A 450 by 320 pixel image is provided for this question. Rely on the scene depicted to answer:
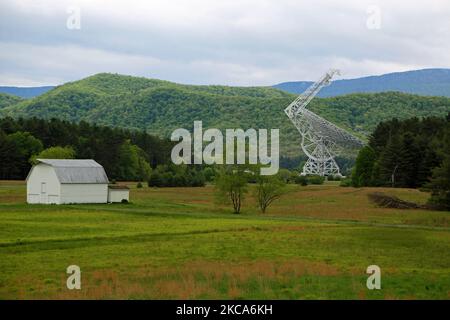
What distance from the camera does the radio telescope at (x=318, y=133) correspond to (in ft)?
365

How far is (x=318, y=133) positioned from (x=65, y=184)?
5562 cm

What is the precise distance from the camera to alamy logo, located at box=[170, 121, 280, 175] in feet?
233

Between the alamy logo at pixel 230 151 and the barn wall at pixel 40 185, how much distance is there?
709 inches

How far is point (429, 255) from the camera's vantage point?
31.0 metres

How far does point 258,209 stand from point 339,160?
4872 inches

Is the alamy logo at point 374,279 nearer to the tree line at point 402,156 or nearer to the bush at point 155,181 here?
the tree line at point 402,156

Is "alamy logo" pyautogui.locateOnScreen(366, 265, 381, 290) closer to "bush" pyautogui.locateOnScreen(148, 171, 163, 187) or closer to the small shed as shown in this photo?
the small shed

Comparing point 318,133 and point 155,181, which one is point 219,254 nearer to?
point 155,181

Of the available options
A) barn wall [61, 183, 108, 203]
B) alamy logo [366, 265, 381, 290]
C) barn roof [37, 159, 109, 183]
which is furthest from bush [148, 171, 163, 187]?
alamy logo [366, 265, 381, 290]

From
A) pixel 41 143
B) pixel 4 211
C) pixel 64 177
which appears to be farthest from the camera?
pixel 41 143

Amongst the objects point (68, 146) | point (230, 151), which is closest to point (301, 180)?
point (230, 151)
